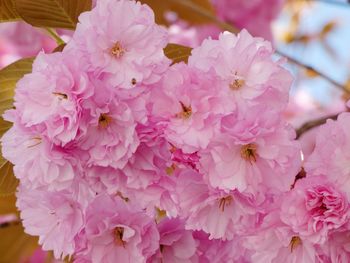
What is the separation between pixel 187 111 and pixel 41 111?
0.14m

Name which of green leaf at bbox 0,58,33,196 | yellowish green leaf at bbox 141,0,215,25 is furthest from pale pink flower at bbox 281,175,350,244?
yellowish green leaf at bbox 141,0,215,25

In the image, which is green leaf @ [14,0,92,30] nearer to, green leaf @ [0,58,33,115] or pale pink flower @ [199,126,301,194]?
green leaf @ [0,58,33,115]

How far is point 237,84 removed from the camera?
0.77 meters

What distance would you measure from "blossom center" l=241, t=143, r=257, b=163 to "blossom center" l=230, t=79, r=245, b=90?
0.06 m

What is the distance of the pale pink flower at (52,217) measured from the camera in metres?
0.85

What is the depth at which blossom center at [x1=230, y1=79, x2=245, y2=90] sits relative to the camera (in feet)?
2.52

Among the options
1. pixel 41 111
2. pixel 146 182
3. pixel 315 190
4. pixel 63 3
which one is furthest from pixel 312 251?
pixel 63 3

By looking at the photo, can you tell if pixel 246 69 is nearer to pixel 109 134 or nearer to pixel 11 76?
pixel 109 134

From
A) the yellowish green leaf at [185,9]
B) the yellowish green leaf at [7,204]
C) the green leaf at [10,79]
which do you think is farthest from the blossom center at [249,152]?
the yellowish green leaf at [185,9]

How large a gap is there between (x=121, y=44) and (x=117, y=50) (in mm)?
15

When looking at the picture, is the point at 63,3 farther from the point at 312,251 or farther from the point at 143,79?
the point at 312,251

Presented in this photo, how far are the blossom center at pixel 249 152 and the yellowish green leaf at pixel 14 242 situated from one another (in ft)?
2.50

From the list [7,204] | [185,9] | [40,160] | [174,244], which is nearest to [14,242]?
[7,204]

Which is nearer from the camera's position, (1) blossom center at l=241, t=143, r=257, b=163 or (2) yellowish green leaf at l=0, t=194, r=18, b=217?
(1) blossom center at l=241, t=143, r=257, b=163
